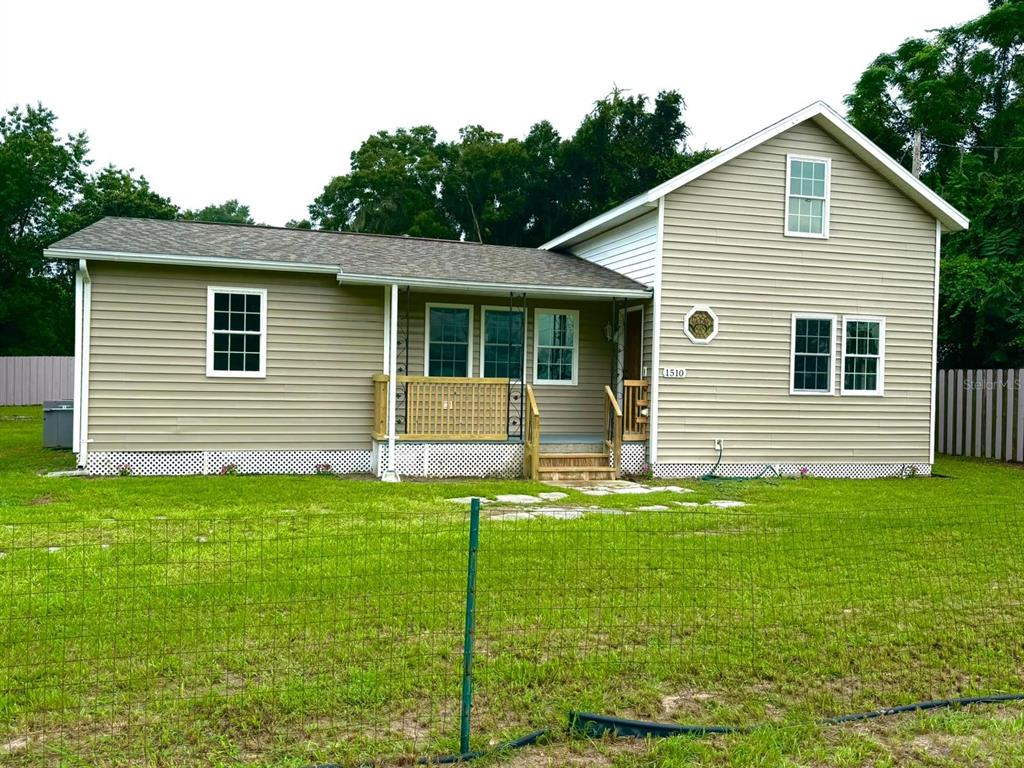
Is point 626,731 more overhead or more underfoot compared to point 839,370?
more underfoot

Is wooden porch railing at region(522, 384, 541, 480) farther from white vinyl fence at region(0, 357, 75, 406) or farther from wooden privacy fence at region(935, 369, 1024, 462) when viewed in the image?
white vinyl fence at region(0, 357, 75, 406)

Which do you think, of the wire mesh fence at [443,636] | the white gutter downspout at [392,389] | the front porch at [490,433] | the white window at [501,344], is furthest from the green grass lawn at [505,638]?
the white window at [501,344]

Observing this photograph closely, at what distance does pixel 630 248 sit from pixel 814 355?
3647mm

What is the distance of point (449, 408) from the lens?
13.0m

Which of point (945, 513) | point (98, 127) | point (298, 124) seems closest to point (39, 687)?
point (945, 513)

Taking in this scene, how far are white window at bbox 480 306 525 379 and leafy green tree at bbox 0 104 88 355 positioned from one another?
2675 centimetres

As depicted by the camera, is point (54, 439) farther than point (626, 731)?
Yes

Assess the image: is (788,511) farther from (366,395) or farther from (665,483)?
(366,395)

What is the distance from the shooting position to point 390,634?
4.89 metres

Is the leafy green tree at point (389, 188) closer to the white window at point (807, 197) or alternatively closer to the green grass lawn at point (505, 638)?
the white window at point (807, 197)

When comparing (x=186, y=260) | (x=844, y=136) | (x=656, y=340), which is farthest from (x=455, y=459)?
(x=844, y=136)

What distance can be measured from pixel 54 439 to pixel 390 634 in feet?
42.3

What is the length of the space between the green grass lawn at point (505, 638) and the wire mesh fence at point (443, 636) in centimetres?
2

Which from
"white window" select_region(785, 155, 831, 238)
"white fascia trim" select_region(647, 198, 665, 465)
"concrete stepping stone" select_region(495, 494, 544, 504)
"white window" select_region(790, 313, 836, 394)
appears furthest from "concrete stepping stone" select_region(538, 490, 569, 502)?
"white window" select_region(785, 155, 831, 238)
